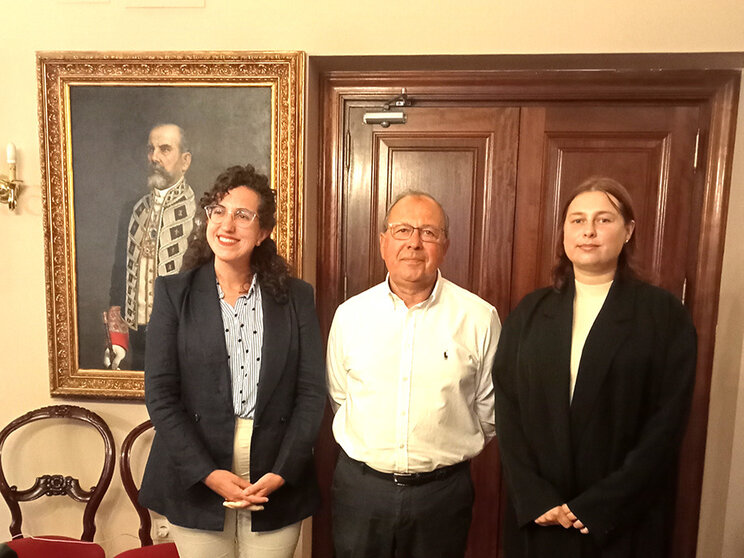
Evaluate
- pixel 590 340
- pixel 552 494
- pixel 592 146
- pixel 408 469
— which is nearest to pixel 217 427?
pixel 408 469

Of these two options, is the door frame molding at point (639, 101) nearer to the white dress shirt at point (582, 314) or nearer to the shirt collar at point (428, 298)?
the shirt collar at point (428, 298)

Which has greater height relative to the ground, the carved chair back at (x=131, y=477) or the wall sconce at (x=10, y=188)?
the wall sconce at (x=10, y=188)

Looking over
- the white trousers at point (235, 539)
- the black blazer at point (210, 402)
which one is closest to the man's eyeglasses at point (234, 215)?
the black blazer at point (210, 402)

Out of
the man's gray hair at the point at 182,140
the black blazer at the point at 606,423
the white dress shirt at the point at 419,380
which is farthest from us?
the man's gray hair at the point at 182,140

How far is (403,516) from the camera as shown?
5.19ft

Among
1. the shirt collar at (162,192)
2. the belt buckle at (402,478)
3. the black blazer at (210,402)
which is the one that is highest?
the shirt collar at (162,192)

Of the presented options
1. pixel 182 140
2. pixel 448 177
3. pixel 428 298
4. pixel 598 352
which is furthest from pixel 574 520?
pixel 182 140

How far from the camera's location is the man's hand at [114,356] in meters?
2.11

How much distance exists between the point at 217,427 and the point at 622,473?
3.81 feet

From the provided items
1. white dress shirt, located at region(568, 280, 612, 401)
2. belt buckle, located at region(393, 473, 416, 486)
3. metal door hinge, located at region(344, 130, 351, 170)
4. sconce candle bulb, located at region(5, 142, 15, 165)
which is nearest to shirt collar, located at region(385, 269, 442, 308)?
white dress shirt, located at region(568, 280, 612, 401)

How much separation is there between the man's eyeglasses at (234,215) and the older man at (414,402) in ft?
1.40

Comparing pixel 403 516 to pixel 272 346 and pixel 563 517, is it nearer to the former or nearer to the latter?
pixel 563 517

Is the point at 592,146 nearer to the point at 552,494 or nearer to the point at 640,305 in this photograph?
the point at 640,305

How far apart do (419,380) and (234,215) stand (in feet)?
2.48
